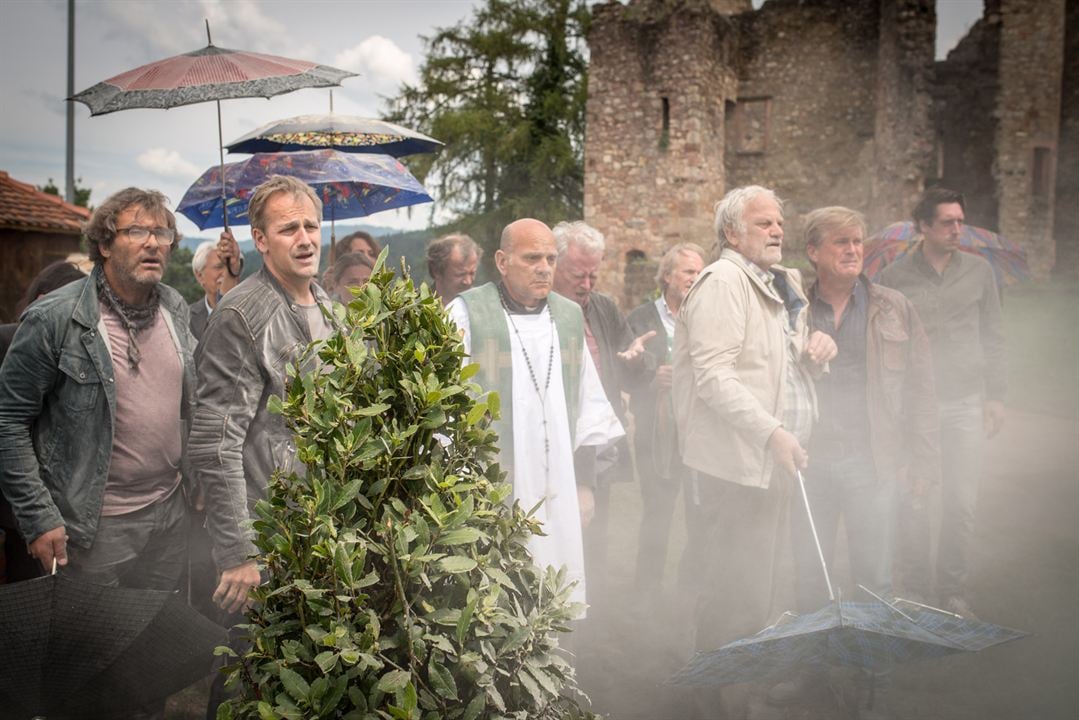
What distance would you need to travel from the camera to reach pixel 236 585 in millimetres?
2578

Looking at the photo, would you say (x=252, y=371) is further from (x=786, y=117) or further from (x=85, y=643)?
(x=786, y=117)

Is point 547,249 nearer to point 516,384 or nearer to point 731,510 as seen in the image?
point 516,384

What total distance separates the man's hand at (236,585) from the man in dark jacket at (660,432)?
263 cm

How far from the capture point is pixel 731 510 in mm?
3439

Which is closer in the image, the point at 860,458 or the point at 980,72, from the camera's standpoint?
the point at 860,458

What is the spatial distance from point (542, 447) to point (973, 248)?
14.7 feet

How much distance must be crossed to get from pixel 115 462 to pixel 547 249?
1.77 metres

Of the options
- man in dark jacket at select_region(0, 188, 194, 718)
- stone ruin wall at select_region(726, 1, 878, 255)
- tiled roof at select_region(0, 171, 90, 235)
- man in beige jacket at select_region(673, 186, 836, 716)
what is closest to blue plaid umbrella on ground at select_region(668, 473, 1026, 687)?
man in beige jacket at select_region(673, 186, 836, 716)

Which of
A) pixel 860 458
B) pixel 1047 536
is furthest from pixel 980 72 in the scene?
pixel 860 458

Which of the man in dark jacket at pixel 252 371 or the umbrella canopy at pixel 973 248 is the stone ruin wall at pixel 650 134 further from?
the man in dark jacket at pixel 252 371

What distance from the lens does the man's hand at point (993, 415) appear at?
484 centimetres

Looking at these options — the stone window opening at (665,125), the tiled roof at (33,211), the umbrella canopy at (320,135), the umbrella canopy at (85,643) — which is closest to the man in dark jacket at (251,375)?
the umbrella canopy at (85,643)

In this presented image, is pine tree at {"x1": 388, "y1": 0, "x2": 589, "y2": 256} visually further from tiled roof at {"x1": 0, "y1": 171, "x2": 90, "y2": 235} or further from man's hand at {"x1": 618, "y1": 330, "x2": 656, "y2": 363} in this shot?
man's hand at {"x1": 618, "y1": 330, "x2": 656, "y2": 363}

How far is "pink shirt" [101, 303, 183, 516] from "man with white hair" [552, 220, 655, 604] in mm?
2180
